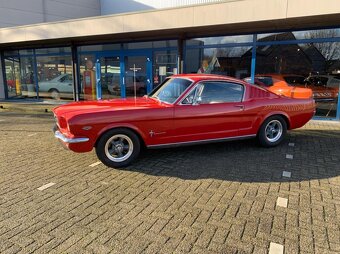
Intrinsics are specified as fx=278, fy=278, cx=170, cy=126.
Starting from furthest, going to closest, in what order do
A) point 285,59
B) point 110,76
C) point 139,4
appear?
1. point 139,4
2. point 110,76
3. point 285,59

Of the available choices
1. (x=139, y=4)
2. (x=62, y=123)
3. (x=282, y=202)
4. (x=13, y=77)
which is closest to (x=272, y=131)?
(x=282, y=202)

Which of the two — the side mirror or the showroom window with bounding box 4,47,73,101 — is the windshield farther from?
the showroom window with bounding box 4,47,73,101

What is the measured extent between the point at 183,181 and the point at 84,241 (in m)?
1.79

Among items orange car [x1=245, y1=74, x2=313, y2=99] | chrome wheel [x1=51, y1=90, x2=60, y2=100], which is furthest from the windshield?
chrome wheel [x1=51, y1=90, x2=60, y2=100]

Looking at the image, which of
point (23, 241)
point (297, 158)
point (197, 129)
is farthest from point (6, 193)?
point (297, 158)

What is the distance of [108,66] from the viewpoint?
12125 mm

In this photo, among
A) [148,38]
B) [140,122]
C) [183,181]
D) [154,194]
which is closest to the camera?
[154,194]

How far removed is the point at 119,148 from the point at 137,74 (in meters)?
7.28

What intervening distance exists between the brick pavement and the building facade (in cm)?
385

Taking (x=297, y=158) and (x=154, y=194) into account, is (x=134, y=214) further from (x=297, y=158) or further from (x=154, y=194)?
(x=297, y=158)

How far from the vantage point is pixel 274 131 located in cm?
586

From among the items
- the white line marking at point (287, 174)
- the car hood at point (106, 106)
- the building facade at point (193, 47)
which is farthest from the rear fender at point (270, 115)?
the building facade at point (193, 47)

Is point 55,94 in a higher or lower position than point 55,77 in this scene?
lower

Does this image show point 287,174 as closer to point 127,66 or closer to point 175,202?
point 175,202
